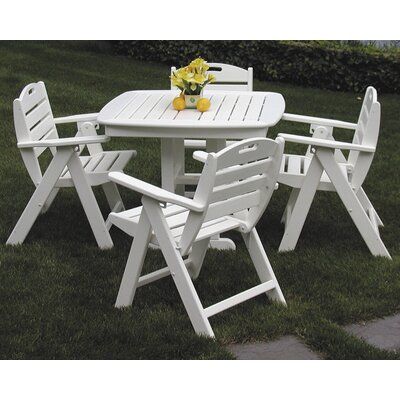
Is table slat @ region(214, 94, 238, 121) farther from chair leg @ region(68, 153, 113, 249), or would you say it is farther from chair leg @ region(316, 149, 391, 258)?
chair leg @ region(68, 153, 113, 249)

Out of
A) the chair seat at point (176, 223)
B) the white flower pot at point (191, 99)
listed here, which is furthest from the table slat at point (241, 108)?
the chair seat at point (176, 223)

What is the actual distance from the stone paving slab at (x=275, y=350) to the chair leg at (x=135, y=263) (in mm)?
634

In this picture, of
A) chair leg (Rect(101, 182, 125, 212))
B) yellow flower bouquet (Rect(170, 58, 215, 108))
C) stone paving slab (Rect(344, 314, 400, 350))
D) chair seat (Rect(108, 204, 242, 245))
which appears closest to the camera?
stone paving slab (Rect(344, 314, 400, 350))

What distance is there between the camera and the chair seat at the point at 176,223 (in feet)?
13.4

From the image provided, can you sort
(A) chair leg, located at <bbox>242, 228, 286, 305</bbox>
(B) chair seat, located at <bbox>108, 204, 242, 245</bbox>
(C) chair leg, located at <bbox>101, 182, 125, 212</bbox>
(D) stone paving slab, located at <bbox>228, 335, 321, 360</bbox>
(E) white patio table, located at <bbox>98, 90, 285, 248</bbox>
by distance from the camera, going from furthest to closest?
(C) chair leg, located at <bbox>101, 182, 125, 212</bbox> < (E) white patio table, located at <bbox>98, 90, 285, 248</bbox> < (A) chair leg, located at <bbox>242, 228, 286, 305</bbox> < (B) chair seat, located at <bbox>108, 204, 242, 245</bbox> < (D) stone paving slab, located at <bbox>228, 335, 321, 360</bbox>

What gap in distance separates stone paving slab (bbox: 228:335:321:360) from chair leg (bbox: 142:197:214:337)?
18 centimetres

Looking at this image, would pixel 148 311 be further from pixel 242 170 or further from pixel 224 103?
pixel 224 103

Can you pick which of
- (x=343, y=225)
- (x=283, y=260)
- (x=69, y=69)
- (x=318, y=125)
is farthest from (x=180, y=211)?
(x=69, y=69)

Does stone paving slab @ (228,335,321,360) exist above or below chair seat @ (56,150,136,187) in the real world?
above

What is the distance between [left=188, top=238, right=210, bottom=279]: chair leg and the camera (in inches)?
176

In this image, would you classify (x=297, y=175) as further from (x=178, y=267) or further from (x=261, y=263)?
(x=178, y=267)

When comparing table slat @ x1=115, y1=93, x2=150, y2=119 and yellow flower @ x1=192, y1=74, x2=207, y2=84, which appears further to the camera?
yellow flower @ x1=192, y1=74, x2=207, y2=84

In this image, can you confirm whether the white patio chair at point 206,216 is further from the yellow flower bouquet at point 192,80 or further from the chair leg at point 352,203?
the yellow flower bouquet at point 192,80

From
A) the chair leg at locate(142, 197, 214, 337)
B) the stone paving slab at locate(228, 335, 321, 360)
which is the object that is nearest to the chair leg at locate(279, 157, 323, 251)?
the stone paving slab at locate(228, 335, 321, 360)
